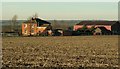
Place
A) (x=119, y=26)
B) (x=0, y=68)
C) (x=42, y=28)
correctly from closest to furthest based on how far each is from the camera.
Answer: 1. (x=0, y=68)
2. (x=42, y=28)
3. (x=119, y=26)

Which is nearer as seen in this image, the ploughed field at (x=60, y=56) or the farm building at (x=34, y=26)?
the ploughed field at (x=60, y=56)

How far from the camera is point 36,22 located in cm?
10162

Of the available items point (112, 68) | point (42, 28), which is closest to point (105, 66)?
point (112, 68)

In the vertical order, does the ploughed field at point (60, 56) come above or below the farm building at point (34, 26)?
above

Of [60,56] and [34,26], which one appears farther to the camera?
[34,26]

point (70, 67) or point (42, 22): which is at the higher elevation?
point (70, 67)

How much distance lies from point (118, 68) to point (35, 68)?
394 centimetres

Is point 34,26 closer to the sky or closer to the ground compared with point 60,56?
closer to the ground

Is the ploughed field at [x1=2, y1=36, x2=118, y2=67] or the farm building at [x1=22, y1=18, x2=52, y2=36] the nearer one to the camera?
the ploughed field at [x1=2, y1=36, x2=118, y2=67]

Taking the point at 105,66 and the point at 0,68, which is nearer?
the point at 0,68

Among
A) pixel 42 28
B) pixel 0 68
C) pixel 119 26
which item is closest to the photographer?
pixel 0 68

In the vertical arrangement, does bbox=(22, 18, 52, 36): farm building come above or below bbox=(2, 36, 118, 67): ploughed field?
below

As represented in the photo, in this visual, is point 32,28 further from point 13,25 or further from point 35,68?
point 35,68

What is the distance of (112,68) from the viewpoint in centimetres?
1500
